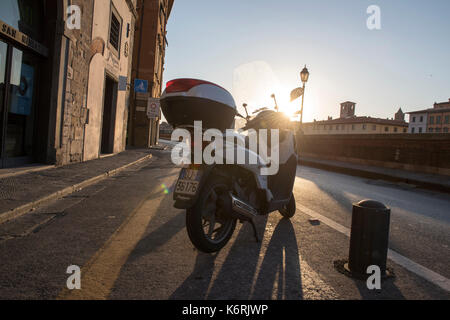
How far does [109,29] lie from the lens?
1130 centimetres

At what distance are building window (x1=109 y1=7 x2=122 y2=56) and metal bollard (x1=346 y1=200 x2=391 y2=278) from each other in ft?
38.8

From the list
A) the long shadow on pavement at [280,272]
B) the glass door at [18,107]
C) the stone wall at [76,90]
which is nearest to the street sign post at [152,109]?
the stone wall at [76,90]

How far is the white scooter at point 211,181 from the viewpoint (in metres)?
2.56

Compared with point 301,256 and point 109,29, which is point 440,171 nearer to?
point 301,256

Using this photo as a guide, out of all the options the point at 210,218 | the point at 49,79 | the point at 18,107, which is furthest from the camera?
the point at 49,79

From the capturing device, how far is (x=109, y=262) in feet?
8.26

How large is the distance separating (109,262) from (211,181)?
1085mm

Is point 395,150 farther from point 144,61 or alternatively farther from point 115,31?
point 144,61

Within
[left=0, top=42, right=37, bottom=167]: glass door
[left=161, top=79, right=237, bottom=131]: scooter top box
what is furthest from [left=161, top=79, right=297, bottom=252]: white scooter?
[left=0, top=42, right=37, bottom=167]: glass door

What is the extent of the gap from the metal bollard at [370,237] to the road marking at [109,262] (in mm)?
1917

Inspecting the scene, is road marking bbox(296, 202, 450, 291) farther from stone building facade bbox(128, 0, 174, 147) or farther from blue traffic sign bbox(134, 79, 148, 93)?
stone building facade bbox(128, 0, 174, 147)

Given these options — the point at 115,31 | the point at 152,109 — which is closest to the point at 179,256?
the point at 115,31
